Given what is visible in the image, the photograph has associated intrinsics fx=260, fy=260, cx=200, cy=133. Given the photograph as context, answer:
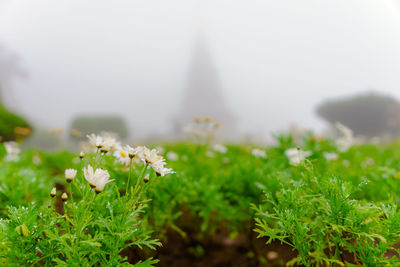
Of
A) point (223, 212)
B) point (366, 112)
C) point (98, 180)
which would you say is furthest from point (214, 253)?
point (366, 112)

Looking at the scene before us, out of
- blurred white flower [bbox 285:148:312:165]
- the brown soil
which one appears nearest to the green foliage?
the brown soil

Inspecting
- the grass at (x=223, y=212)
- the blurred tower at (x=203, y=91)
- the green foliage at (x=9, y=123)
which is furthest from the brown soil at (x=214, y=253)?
the blurred tower at (x=203, y=91)

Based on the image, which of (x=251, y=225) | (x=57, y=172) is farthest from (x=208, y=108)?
(x=251, y=225)

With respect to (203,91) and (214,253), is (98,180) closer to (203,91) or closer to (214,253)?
(214,253)

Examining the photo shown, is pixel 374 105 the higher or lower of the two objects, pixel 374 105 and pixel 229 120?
the higher

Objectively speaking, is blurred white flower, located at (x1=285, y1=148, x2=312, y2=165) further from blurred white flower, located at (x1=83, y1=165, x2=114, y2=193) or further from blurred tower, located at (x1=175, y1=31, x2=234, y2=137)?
blurred tower, located at (x1=175, y1=31, x2=234, y2=137)

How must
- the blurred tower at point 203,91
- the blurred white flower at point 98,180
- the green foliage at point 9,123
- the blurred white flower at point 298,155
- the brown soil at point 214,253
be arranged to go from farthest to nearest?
the blurred tower at point 203,91 → the green foliage at point 9,123 → the brown soil at point 214,253 → the blurred white flower at point 298,155 → the blurred white flower at point 98,180

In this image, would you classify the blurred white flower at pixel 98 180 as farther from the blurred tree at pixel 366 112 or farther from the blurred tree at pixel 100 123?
the blurred tree at pixel 100 123

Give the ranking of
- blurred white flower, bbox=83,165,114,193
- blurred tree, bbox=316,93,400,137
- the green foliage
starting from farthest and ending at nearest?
blurred tree, bbox=316,93,400,137 → the green foliage → blurred white flower, bbox=83,165,114,193

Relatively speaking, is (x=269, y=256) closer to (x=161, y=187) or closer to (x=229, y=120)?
(x=161, y=187)
